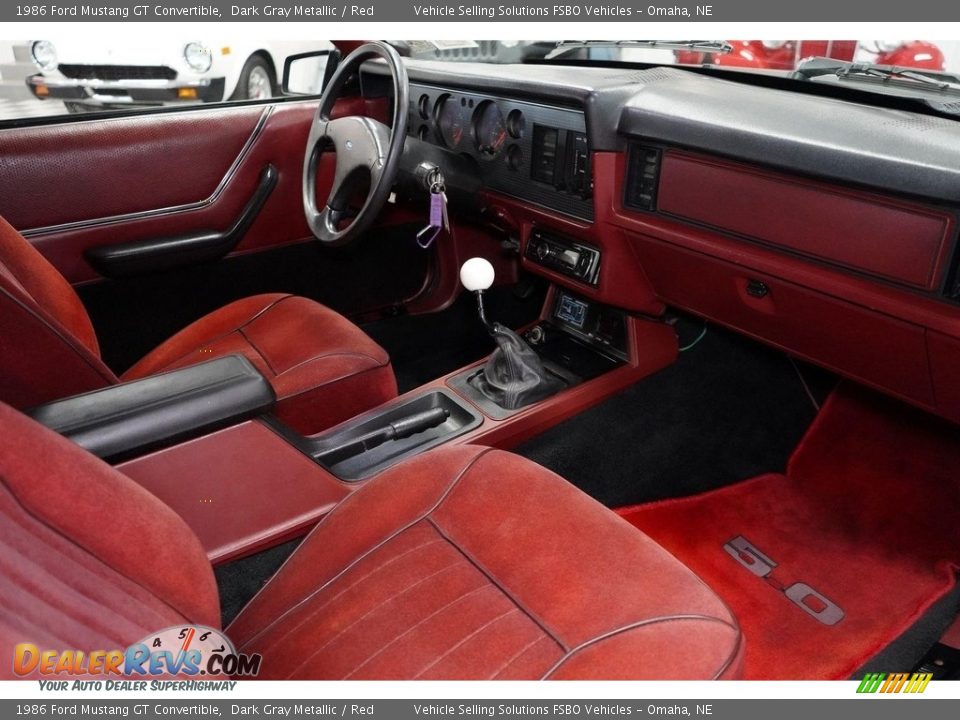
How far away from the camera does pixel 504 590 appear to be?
1046mm

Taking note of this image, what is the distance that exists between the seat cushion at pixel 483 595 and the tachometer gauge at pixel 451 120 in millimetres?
1162

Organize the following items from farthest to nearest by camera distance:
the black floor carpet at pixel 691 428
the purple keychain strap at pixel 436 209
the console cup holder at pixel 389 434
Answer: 1. the black floor carpet at pixel 691 428
2. the purple keychain strap at pixel 436 209
3. the console cup holder at pixel 389 434

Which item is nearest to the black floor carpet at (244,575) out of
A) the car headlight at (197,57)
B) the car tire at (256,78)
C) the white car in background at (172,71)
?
the white car in background at (172,71)

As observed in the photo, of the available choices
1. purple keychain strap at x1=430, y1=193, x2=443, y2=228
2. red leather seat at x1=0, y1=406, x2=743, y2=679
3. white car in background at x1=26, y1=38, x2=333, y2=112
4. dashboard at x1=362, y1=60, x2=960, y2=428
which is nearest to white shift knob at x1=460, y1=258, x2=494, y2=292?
purple keychain strap at x1=430, y1=193, x2=443, y2=228

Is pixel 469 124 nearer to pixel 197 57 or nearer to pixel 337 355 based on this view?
pixel 337 355

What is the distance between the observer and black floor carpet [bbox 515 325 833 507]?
1940 mm

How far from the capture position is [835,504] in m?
1.87

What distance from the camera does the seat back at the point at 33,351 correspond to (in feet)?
3.71

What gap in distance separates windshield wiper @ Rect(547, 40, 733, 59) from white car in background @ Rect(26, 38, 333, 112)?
1.10m

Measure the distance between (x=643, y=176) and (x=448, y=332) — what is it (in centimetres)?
109

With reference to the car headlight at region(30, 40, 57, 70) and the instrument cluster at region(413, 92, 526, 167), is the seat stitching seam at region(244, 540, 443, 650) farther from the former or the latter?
the car headlight at region(30, 40, 57, 70)

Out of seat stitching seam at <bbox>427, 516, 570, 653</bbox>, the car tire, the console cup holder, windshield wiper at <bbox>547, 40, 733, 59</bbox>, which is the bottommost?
the console cup holder

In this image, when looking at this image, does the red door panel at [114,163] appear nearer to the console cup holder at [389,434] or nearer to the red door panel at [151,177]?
the red door panel at [151,177]

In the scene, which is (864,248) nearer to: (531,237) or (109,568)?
(531,237)
